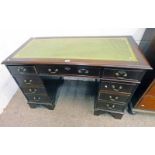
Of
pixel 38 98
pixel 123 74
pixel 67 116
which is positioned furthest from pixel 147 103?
pixel 38 98

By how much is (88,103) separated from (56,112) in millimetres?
381

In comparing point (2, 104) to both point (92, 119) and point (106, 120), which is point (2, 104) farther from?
point (106, 120)

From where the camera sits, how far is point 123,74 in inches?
37.2

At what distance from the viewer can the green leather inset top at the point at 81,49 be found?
983mm

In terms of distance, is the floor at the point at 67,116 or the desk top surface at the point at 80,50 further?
the floor at the point at 67,116

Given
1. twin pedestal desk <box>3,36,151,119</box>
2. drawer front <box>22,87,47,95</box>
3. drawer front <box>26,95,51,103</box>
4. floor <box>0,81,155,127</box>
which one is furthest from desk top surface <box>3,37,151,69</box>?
floor <box>0,81,155,127</box>

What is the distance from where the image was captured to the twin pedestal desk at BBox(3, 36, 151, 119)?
0.93 meters

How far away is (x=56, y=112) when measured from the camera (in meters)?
1.44

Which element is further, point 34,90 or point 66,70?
point 34,90

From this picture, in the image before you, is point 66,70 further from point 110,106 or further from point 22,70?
Answer: point 110,106

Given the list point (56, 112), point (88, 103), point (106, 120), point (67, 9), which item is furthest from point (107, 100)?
point (67, 9)

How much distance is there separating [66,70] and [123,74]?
43 cm

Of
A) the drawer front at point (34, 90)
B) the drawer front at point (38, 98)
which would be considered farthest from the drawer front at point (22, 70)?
the drawer front at point (38, 98)

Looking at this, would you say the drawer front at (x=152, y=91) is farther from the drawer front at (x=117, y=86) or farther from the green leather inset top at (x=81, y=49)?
the green leather inset top at (x=81, y=49)
